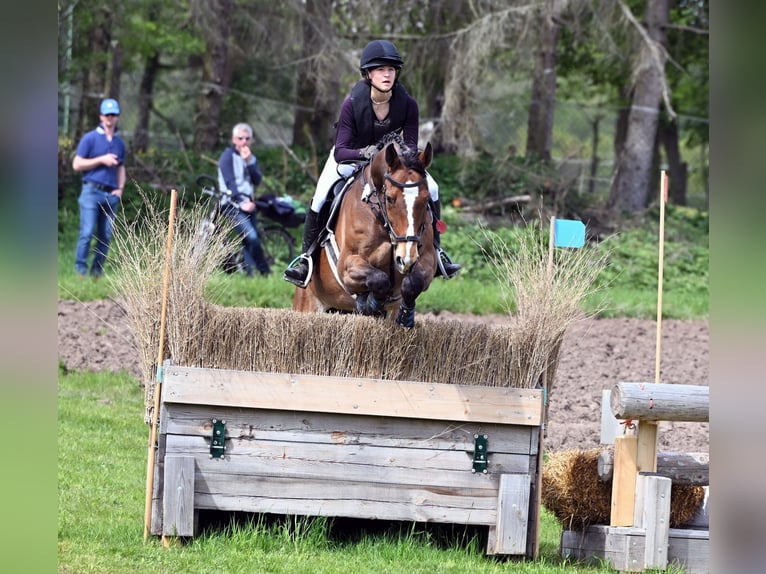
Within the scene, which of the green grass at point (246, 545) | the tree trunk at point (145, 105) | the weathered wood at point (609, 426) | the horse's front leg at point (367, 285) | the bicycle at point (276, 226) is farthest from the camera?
the tree trunk at point (145, 105)

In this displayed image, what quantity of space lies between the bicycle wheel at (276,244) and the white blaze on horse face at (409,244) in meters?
9.34

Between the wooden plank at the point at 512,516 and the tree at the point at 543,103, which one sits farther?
the tree at the point at 543,103

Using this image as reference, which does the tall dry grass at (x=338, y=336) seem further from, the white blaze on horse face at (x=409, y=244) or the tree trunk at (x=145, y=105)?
the tree trunk at (x=145, y=105)

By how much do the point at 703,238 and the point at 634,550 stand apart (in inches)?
574

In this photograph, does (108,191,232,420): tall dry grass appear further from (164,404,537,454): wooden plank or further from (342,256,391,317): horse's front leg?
(342,256,391,317): horse's front leg

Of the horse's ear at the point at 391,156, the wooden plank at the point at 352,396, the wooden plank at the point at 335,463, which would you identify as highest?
the horse's ear at the point at 391,156

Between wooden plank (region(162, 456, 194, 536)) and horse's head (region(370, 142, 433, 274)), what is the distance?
1631 mm

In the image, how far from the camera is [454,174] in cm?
2005

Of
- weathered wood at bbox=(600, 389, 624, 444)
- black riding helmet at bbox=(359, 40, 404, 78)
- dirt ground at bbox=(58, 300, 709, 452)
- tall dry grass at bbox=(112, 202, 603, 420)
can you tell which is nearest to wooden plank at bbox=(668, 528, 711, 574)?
weathered wood at bbox=(600, 389, 624, 444)

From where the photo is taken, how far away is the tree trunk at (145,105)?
20812mm

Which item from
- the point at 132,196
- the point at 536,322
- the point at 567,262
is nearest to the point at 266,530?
the point at 536,322

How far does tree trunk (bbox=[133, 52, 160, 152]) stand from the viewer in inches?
819

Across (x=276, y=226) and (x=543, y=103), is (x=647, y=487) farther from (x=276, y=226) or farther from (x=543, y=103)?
(x=543, y=103)

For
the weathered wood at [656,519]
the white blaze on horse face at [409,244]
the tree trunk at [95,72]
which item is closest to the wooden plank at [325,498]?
the weathered wood at [656,519]
